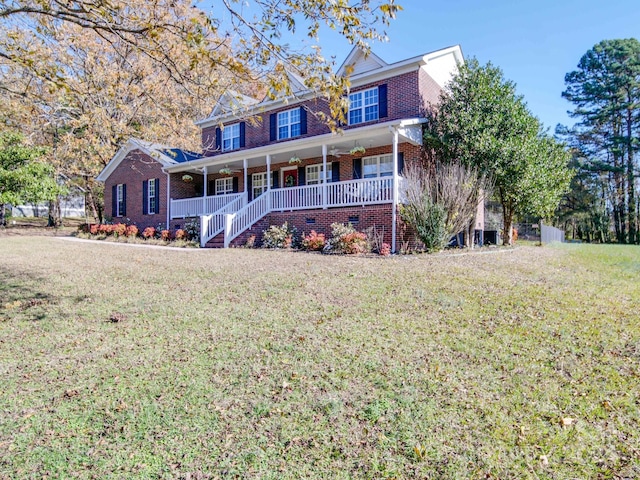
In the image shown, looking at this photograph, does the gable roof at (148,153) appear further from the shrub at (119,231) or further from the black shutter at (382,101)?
the black shutter at (382,101)

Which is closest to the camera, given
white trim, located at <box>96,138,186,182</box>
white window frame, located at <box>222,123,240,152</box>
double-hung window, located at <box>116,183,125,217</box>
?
white trim, located at <box>96,138,186,182</box>

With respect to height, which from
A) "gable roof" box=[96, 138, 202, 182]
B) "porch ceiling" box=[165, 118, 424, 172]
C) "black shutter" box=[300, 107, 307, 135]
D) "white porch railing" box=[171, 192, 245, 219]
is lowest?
"white porch railing" box=[171, 192, 245, 219]

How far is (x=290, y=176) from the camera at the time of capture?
17609 millimetres

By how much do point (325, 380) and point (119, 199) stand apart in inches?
900

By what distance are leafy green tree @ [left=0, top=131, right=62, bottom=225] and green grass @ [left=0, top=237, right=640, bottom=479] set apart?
32.9ft

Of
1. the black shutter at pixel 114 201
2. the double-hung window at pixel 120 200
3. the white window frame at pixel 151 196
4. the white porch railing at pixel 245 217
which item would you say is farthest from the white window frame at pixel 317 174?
the black shutter at pixel 114 201

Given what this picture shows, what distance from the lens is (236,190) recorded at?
19484 mm

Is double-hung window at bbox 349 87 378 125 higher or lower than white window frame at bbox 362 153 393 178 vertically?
higher

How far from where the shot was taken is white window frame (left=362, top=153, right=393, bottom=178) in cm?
1481

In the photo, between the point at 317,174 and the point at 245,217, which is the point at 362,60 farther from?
the point at 245,217

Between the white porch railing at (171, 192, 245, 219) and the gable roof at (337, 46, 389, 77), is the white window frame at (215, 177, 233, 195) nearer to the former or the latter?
the white porch railing at (171, 192, 245, 219)

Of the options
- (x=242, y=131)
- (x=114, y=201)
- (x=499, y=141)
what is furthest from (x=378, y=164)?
(x=114, y=201)

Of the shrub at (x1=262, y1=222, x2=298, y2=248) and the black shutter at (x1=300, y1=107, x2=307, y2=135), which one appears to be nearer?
the shrub at (x1=262, y1=222, x2=298, y2=248)

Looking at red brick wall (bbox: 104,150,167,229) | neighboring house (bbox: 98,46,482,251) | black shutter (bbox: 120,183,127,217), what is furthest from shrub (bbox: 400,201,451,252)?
black shutter (bbox: 120,183,127,217)
